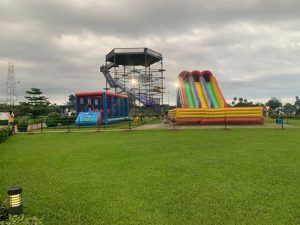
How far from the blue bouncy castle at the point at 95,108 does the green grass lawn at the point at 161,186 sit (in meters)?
18.2

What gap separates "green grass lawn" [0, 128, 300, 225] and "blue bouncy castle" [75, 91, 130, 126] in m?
18.2

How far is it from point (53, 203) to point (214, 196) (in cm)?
316

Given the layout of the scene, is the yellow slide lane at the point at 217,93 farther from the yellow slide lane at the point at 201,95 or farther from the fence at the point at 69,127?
the fence at the point at 69,127

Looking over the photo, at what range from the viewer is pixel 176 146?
11.9 meters

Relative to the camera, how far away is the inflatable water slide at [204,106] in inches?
946

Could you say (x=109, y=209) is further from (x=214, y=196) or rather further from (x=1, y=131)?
(x=1, y=131)

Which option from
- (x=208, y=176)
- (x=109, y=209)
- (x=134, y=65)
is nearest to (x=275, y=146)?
(x=208, y=176)

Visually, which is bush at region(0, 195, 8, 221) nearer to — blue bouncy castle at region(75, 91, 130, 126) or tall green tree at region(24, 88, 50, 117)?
blue bouncy castle at region(75, 91, 130, 126)

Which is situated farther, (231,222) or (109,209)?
(109,209)

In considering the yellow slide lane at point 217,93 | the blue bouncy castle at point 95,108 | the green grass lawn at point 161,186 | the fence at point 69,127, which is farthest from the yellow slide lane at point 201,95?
the green grass lawn at point 161,186

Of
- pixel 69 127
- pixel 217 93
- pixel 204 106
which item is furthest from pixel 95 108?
pixel 217 93

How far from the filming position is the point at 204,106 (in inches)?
1100

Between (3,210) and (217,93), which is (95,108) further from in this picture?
(3,210)

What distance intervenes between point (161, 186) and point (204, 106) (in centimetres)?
2257
